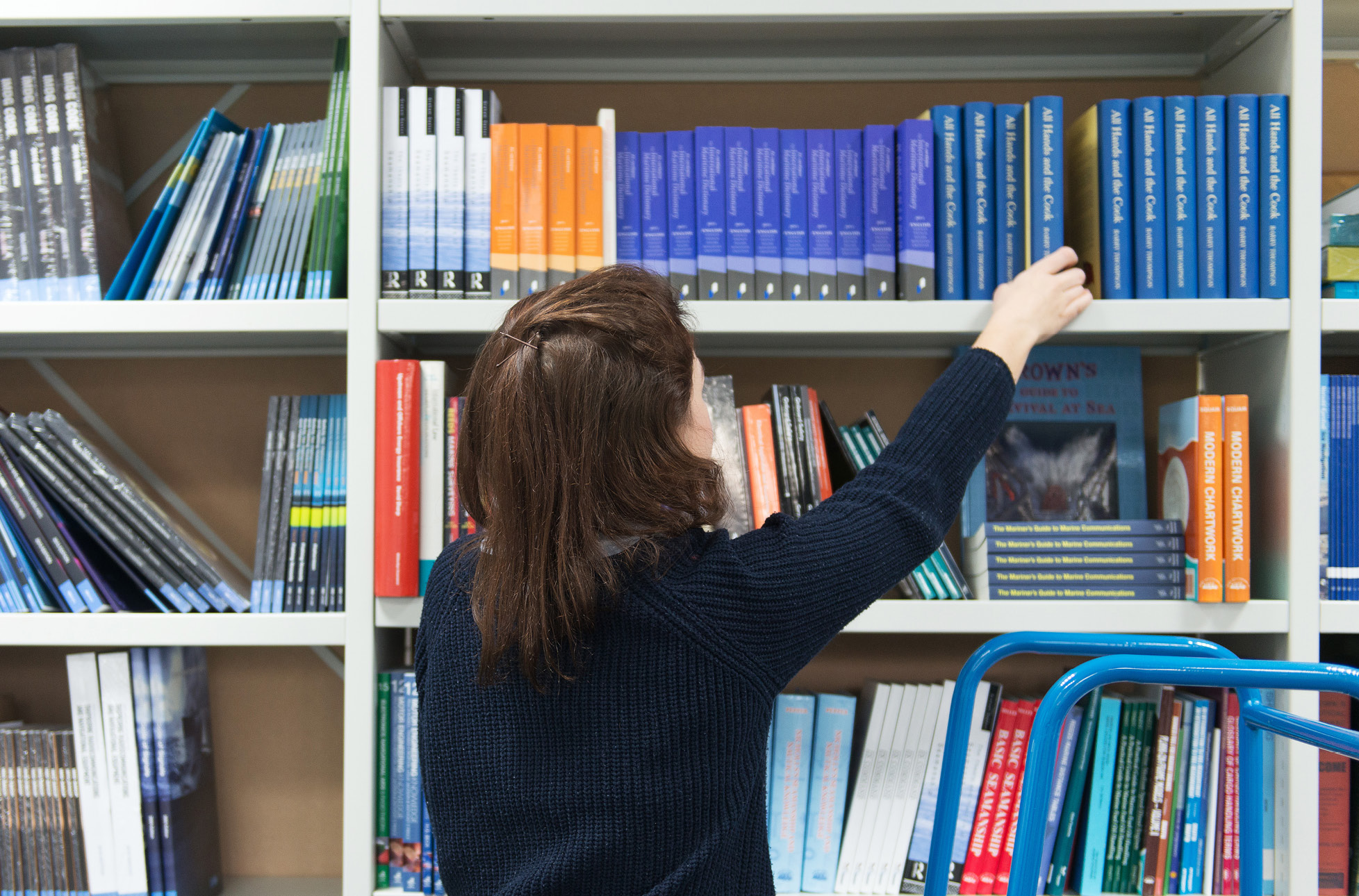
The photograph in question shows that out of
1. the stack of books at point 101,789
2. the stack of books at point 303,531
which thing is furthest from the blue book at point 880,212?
the stack of books at point 101,789

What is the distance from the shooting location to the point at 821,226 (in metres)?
1.18

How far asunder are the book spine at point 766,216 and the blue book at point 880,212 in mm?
121

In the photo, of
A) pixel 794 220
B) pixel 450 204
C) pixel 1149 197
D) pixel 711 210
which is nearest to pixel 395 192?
pixel 450 204

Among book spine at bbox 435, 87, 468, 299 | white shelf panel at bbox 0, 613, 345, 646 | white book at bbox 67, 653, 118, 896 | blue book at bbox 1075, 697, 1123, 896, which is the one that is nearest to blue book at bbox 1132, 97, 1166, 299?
blue book at bbox 1075, 697, 1123, 896

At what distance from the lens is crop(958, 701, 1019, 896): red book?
119 cm

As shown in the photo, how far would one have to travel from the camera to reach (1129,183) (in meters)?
1.15

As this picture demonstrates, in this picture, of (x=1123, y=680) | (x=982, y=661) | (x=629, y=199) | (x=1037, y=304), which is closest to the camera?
(x=1123, y=680)

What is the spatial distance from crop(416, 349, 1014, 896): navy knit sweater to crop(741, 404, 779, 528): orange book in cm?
37

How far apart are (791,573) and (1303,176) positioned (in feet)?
3.06

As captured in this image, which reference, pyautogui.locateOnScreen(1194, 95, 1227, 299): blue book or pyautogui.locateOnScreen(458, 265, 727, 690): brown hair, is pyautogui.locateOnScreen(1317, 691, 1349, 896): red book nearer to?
pyautogui.locateOnScreen(1194, 95, 1227, 299): blue book

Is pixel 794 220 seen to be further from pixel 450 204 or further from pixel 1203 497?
pixel 1203 497

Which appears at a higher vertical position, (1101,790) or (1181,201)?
(1181,201)

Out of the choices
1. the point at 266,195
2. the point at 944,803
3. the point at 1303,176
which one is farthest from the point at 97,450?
the point at 1303,176

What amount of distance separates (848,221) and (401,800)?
984 millimetres
